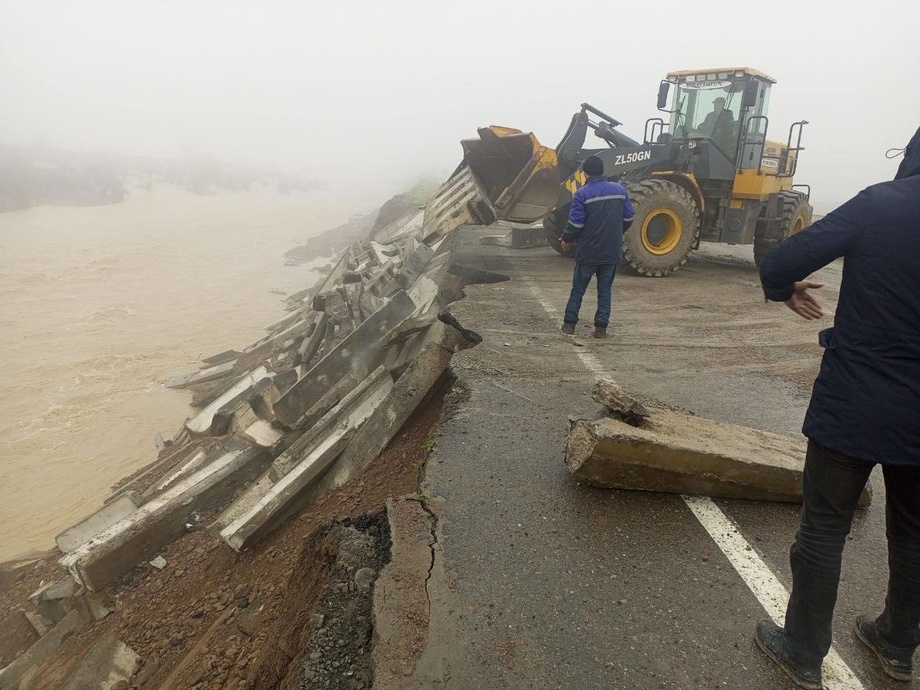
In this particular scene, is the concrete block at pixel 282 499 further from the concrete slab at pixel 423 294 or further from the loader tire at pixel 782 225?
the loader tire at pixel 782 225

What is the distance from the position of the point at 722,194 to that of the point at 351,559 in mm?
9147

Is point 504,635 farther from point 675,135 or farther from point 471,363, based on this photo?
point 675,135

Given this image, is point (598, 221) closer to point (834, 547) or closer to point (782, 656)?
point (834, 547)

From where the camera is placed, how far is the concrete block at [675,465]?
3.06m

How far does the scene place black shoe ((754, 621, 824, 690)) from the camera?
2076mm

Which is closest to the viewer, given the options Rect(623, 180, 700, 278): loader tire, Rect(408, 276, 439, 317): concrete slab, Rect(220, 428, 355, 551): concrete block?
Rect(220, 428, 355, 551): concrete block

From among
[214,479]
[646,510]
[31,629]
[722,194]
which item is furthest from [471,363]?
[722,194]

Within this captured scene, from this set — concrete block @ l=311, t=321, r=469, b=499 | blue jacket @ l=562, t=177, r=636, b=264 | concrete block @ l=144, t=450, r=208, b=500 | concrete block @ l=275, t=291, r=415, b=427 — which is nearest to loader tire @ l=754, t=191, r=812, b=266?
blue jacket @ l=562, t=177, r=636, b=264

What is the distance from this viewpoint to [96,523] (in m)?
5.03

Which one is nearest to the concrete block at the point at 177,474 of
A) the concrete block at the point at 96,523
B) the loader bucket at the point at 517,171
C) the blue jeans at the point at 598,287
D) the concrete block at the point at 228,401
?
the concrete block at the point at 96,523

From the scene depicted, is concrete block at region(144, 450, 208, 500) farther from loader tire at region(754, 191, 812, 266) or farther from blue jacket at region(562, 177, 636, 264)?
loader tire at region(754, 191, 812, 266)

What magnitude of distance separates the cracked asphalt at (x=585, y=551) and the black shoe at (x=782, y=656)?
4 cm

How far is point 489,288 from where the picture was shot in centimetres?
784

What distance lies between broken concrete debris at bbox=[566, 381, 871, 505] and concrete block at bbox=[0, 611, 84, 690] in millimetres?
3903
